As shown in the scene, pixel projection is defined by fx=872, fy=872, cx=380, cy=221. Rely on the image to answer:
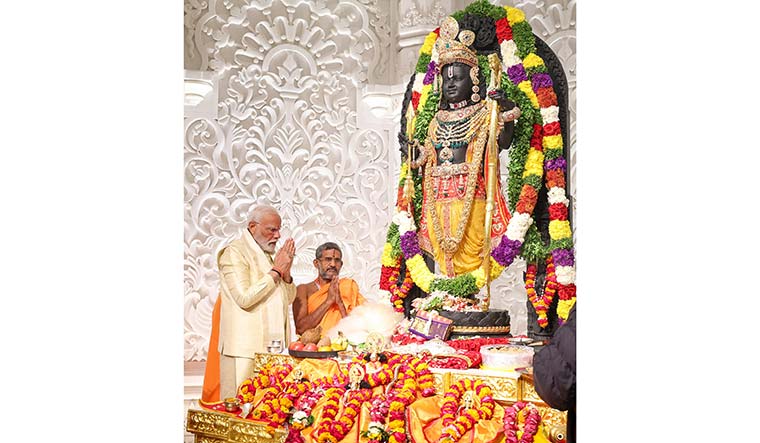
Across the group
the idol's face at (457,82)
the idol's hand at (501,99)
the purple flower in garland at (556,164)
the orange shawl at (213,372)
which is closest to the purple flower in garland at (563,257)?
the purple flower in garland at (556,164)

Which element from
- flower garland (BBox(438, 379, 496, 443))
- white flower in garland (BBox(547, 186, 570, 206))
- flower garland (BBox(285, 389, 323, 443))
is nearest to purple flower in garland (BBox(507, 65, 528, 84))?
white flower in garland (BBox(547, 186, 570, 206))

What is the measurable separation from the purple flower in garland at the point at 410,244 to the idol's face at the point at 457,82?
105cm

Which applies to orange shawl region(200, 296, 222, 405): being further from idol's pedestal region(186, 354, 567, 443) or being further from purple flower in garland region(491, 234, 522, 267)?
purple flower in garland region(491, 234, 522, 267)

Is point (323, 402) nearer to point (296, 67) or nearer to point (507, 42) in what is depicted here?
point (507, 42)

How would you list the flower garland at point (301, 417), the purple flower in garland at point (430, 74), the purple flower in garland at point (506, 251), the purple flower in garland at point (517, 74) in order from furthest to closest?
the purple flower in garland at point (430, 74)
the purple flower in garland at point (517, 74)
the purple flower in garland at point (506, 251)
the flower garland at point (301, 417)

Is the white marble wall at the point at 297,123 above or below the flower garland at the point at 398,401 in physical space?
above

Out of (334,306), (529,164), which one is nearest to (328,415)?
(334,306)

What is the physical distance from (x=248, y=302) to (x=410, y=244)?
125 centimetres

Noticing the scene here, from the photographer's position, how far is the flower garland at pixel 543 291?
5.65 metres

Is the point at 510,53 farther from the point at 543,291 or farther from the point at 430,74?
the point at 543,291

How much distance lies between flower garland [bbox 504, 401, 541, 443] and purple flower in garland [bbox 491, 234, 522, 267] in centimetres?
151

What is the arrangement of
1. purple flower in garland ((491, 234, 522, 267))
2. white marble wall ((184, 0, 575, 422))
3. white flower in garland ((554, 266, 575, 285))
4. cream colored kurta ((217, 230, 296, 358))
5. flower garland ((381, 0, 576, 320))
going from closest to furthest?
white flower in garland ((554, 266, 575, 285)), flower garland ((381, 0, 576, 320)), purple flower in garland ((491, 234, 522, 267)), cream colored kurta ((217, 230, 296, 358)), white marble wall ((184, 0, 575, 422))

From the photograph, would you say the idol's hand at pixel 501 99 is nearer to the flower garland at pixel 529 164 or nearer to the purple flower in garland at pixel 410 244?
the flower garland at pixel 529 164

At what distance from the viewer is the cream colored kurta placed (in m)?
6.32
